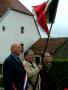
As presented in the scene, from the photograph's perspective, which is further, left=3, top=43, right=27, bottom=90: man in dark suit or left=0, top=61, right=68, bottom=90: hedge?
left=0, top=61, right=68, bottom=90: hedge

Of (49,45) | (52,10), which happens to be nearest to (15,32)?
(49,45)

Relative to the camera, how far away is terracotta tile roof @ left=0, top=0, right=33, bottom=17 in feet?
164

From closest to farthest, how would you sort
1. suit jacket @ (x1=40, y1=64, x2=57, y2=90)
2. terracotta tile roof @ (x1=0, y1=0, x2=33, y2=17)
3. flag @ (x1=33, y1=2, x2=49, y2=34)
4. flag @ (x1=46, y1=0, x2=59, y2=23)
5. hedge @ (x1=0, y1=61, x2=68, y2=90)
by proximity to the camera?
suit jacket @ (x1=40, y1=64, x2=57, y2=90), flag @ (x1=46, y1=0, x2=59, y2=23), flag @ (x1=33, y1=2, x2=49, y2=34), hedge @ (x1=0, y1=61, x2=68, y2=90), terracotta tile roof @ (x1=0, y1=0, x2=33, y2=17)

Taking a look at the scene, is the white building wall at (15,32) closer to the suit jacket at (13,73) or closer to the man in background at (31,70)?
the man in background at (31,70)

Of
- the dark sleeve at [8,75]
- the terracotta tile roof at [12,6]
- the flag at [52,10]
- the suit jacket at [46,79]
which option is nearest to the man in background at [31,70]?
the suit jacket at [46,79]

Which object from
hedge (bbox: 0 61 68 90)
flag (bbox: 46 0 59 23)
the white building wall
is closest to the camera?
flag (bbox: 46 0 59 23)

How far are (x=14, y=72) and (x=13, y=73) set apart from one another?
31mm

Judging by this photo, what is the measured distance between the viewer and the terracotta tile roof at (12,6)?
50.1 meters

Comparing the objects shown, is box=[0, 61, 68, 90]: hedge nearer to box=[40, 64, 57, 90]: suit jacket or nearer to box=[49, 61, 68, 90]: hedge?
box=[49, 61, 68, 90]: hedge

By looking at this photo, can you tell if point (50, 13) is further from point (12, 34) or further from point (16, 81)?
point (12, 34)

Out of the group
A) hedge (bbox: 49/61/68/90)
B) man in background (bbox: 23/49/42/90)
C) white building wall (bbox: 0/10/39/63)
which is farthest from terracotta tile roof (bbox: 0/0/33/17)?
man in background (bbox: 23/49/42/90)

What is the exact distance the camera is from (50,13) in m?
12.0

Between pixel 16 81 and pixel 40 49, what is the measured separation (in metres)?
45.4

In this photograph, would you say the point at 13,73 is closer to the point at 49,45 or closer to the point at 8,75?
the point at 8,75
